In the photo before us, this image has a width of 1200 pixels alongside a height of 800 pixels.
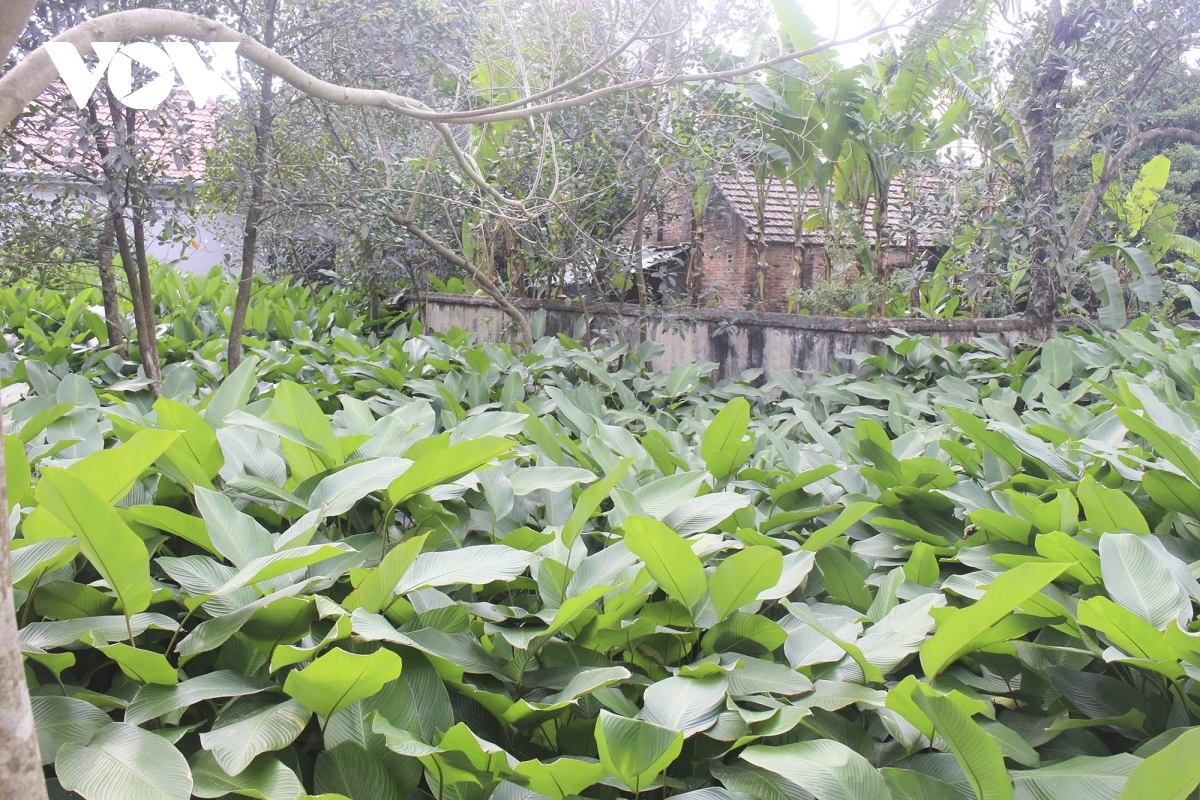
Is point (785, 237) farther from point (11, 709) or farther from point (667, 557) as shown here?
point (11, 709)

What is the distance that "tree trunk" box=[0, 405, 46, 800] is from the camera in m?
0.95

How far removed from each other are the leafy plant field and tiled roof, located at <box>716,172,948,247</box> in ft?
17.4

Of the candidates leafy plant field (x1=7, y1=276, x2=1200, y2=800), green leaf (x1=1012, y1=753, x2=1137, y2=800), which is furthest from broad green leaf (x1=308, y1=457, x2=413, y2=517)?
green leaf (x1=1012, y1=753, x2=1137, y2=800)

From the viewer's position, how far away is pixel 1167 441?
1.90 meters

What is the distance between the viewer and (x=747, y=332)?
7371mm

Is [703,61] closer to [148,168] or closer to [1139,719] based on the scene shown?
[148,168]

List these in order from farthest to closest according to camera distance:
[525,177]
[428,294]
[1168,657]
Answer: [428,294], [525,177], [1168,657]

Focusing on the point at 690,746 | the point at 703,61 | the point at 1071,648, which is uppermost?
the point at 703,61

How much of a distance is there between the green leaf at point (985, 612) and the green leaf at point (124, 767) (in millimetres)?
1067

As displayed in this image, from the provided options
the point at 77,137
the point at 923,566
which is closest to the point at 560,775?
the point at 923,566

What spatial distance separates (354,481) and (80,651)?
21.5 inches

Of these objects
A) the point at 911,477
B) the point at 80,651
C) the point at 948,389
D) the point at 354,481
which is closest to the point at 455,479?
the point at 354,481

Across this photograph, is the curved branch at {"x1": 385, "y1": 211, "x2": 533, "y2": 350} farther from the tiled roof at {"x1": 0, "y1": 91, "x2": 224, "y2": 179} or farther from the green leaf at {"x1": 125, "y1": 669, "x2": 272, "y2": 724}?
the green leaf at {"x1": 125, "y1": 669, "x2": 272, "y2": 724}

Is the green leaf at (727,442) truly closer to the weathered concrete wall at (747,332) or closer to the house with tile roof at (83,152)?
the house with tile roof at (83,152)
